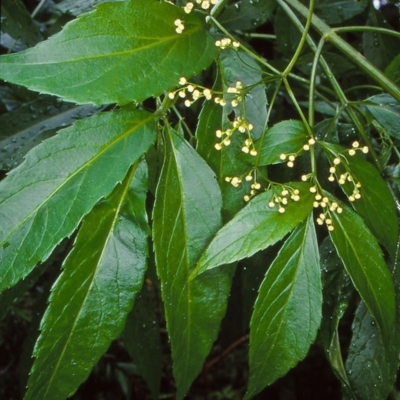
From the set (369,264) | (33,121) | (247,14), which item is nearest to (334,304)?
(369,264)

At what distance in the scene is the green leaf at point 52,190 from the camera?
752mm

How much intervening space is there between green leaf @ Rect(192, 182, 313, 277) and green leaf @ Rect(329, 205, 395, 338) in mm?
78

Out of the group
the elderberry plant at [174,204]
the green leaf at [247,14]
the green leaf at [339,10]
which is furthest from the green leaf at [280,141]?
the green leaf at [339,10]

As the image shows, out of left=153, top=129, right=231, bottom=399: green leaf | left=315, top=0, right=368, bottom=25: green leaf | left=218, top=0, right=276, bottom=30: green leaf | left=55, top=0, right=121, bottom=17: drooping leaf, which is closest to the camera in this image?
left=153, top=129, right=231, bottom=399: green leaf

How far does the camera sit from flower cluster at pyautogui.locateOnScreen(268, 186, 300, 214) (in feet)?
2.70

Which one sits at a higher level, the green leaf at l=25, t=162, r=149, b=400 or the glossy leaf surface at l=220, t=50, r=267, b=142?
the glossy leaf surface at l=220, t=50, r=267, b=142

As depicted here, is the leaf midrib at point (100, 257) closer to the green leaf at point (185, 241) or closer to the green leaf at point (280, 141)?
the green leaf at point (185, 241)

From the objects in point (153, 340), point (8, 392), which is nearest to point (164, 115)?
point (153, 340)

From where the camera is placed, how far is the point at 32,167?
0.77 meters

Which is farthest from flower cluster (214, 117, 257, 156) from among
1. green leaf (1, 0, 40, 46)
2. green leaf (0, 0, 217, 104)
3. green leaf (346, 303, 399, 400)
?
green leaf (1, 0, 40, 46)

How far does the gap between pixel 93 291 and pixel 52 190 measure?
17 centimetres

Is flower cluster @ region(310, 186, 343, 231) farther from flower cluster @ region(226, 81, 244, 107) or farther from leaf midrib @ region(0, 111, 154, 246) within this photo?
leaf midrib @ region(0, 111, 154, 246)

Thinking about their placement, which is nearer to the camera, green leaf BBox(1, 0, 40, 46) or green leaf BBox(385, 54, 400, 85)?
green leaf BBox(385, 54, 400, 85)

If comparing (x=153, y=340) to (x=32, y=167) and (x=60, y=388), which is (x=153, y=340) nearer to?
(x=60, y=388)
